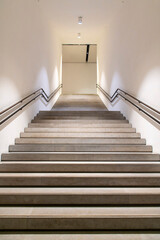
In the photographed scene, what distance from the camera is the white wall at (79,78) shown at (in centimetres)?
1580

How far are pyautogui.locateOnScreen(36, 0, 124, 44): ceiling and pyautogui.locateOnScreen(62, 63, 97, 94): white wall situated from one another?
6055 millimetres

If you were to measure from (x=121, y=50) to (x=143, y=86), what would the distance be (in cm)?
221

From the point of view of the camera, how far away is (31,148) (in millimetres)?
3906

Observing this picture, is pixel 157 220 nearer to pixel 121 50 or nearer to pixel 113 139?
pixel 113 139

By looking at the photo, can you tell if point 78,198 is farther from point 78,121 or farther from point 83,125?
point 78,121

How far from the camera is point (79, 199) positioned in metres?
2.64

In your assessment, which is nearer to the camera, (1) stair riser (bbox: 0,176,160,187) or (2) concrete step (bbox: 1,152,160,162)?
(1) stair riser (bbox: 0,176,160,187)

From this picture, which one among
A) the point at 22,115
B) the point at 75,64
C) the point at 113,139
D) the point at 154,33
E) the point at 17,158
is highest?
the point at 75,64

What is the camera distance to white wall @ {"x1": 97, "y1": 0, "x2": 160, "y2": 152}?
3.90m

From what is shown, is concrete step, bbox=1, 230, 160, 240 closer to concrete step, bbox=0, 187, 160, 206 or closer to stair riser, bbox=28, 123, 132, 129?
concrete step, bbox=0, 187, 160, 206

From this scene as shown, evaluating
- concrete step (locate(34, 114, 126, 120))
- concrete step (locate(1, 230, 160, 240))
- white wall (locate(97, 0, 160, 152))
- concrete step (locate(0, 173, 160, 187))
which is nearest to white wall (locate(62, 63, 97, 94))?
white wall (locate(97, 0, 160, 152))

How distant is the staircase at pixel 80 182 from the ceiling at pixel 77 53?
30.3ft

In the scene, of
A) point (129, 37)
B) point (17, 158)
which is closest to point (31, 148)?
point (17, 158)

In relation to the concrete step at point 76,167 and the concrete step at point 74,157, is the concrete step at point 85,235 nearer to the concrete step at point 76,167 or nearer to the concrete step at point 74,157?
the concrete step at point 76,167
